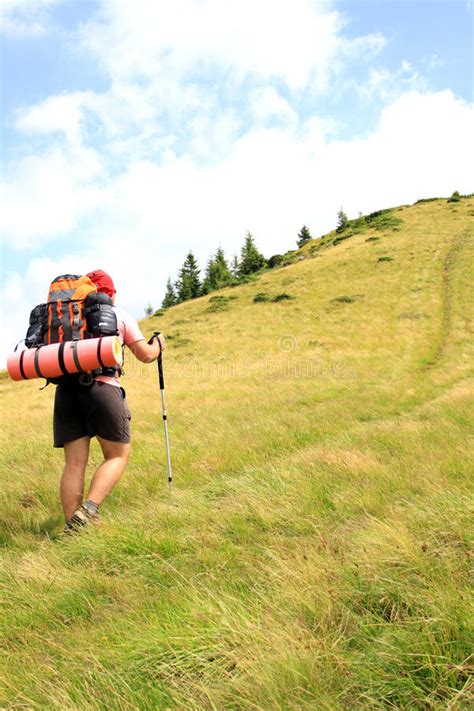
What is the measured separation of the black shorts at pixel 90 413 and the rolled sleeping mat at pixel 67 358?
0.39m

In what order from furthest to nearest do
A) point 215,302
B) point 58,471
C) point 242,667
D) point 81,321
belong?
1. point 215,302
2. point 58,471
3. point 81,321
4. point 242,667

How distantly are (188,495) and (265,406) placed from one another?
7938mm

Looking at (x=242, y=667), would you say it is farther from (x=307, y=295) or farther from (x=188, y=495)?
(x=307, y=295)

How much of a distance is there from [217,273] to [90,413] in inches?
3119

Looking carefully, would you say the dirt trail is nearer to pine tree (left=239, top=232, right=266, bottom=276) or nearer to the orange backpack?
the orange backpack

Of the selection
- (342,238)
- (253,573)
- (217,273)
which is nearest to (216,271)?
(217,273)

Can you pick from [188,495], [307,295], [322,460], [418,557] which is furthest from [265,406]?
[307,295]

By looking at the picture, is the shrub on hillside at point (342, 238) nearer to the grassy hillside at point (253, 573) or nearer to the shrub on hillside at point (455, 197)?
the shrub on hillside at point (455, 197)

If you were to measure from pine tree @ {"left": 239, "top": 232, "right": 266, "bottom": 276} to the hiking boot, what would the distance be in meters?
76.6

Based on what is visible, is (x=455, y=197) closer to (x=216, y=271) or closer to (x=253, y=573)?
(x=216, y=271)

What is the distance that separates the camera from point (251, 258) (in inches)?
3142

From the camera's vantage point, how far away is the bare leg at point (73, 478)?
14.4ft

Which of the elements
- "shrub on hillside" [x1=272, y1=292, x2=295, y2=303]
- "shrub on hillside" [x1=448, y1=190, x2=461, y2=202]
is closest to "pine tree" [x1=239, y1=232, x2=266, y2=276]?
"shrub on hillside" [x1=448, y1=190, x2=461, y2=202]

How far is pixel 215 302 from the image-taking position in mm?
44062
